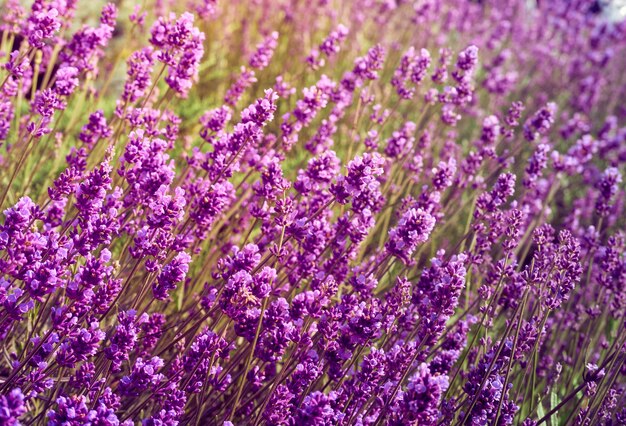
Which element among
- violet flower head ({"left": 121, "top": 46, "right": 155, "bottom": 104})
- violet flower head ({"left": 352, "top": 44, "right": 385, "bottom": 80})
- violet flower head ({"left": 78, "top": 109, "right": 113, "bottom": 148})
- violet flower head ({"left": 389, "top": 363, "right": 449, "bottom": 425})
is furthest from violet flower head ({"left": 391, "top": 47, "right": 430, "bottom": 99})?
violet flower head ({"left": 389, "top": 363, "right": 449, "bottom": 425})

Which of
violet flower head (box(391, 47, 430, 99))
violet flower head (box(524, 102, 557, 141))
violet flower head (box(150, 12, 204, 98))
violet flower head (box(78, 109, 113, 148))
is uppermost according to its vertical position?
violet flower head (box(524, 102, 557, 141))

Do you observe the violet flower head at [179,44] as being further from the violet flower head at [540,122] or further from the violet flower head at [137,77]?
the violet flower head at [540,122]

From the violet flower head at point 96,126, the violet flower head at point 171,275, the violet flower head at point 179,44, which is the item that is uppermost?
the violet flower head at point 179,44

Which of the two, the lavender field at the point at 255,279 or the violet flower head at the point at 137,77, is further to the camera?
the violet flower head at the point at 137,77

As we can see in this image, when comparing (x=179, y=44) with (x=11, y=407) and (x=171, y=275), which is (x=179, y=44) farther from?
(x=11, y=407)

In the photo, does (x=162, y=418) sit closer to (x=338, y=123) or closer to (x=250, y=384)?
(x=250, y=384)

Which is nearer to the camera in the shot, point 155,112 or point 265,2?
point 155,112

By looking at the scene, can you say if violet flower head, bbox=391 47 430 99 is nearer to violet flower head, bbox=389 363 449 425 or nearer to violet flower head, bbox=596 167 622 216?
violet flower head, bbox=596 167 622 216

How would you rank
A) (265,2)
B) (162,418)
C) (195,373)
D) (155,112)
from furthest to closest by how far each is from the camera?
1. (265,2)
2. (155,112)
3. (195,373)
4. (162,418)

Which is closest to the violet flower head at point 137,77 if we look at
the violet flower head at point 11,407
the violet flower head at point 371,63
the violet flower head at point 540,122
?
the violet flower head at point 371,63

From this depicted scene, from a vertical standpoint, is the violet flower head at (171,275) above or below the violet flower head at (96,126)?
below

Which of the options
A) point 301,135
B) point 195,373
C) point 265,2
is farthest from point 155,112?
point 265,2
